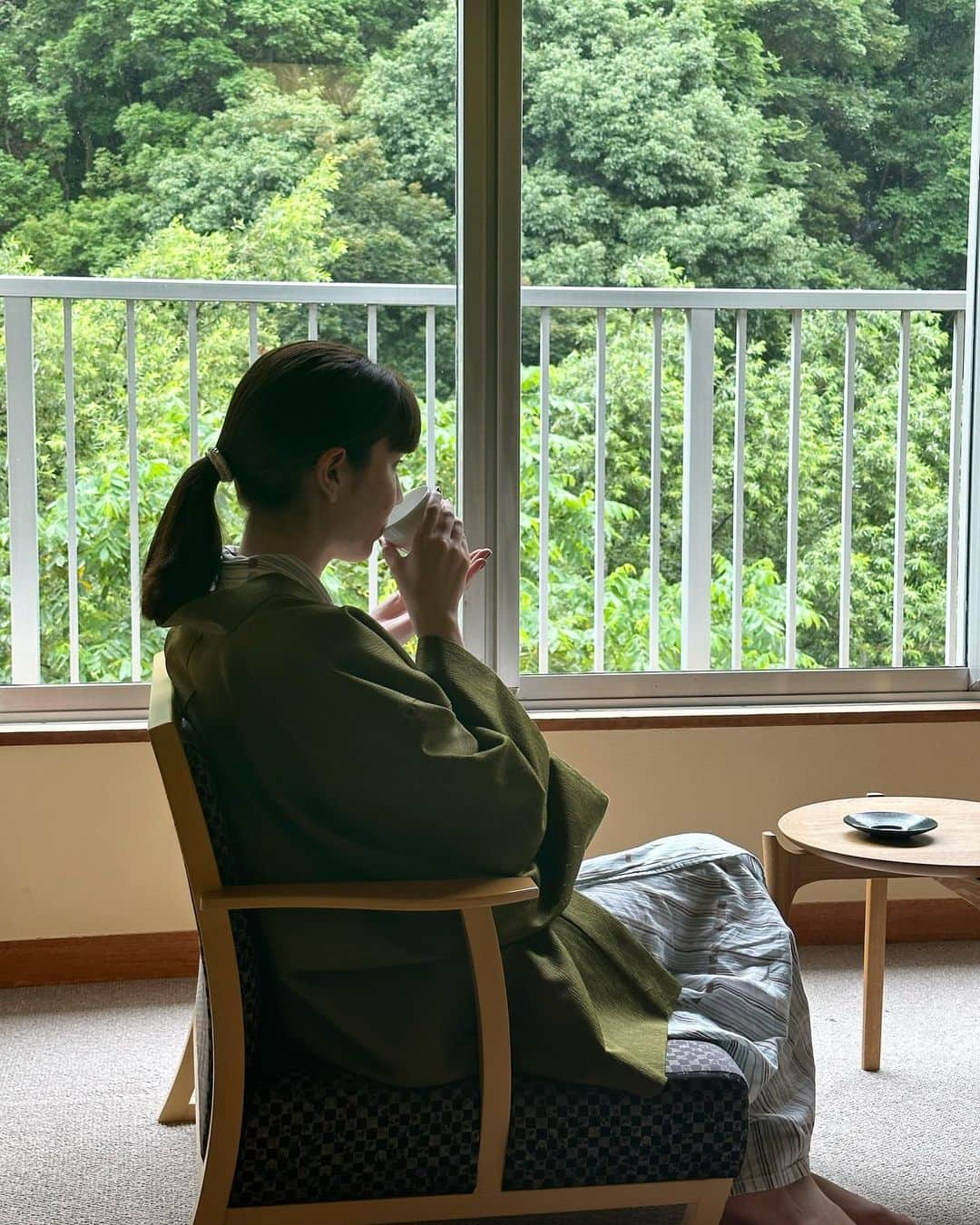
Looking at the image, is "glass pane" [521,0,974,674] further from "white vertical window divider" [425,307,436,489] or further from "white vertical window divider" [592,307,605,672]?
"white vertical window divider" [425,307,436,489]

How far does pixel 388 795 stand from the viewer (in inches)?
56.9

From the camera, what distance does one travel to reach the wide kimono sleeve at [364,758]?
144cm

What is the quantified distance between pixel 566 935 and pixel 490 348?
5.30 ft

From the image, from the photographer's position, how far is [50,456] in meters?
3.23

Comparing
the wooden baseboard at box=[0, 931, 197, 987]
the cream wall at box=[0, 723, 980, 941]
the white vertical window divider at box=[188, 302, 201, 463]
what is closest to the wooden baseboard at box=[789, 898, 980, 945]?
the cream wall at box=[0, 723, 980, 941]

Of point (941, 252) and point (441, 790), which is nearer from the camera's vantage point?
point (441, 790)

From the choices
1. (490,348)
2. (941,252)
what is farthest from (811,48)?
(490,348)

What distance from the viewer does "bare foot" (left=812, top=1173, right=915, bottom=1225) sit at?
1727 mm

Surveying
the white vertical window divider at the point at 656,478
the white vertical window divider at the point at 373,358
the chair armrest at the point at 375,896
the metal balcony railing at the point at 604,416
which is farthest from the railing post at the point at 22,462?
the chair armrest at the point at 375,896

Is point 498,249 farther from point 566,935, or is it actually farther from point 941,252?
point 566,935

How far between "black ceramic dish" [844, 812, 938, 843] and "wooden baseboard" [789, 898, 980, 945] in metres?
0.80

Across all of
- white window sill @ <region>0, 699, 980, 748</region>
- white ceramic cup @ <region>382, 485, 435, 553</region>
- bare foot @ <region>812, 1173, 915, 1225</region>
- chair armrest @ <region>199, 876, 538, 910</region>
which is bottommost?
bare foot @ <region>812, 1173, 915, 1225</region>

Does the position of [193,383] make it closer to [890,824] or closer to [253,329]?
[253,329]

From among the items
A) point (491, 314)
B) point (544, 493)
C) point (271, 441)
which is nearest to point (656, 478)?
point (544, 493)
